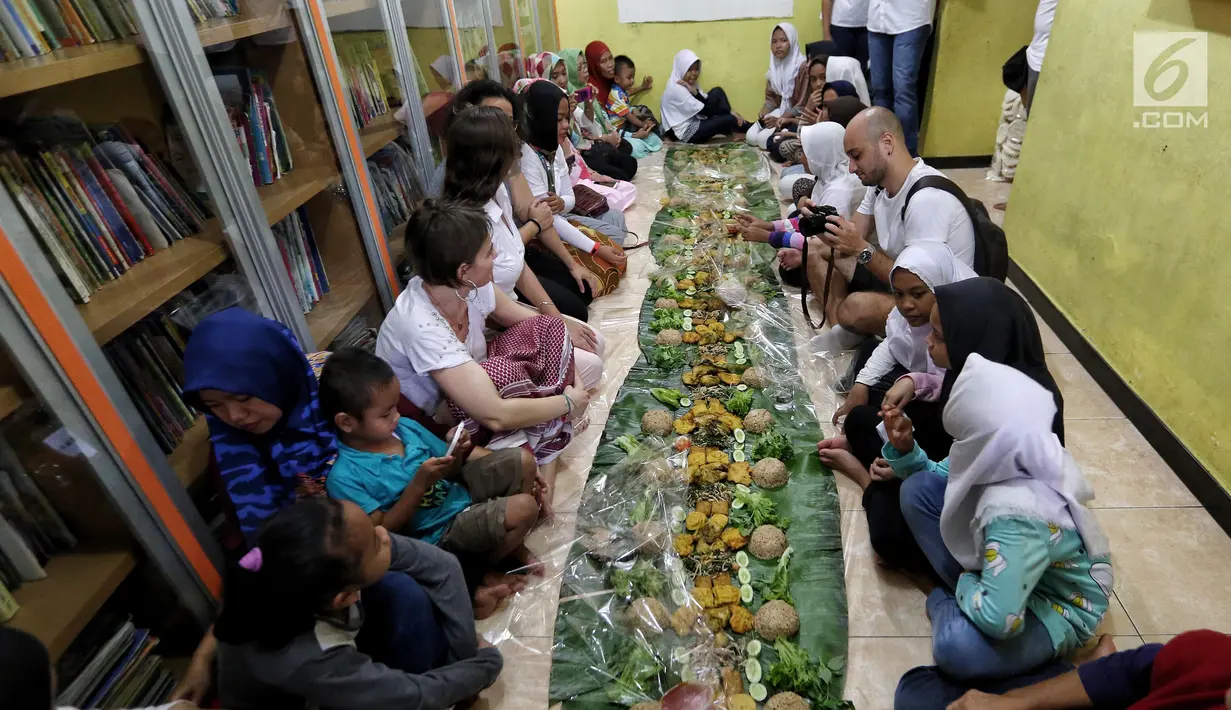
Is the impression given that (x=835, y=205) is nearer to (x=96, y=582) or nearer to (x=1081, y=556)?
(x=1081, y=556)

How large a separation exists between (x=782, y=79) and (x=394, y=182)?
3.84m

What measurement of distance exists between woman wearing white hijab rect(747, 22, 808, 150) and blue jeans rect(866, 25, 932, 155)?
1.95 feet

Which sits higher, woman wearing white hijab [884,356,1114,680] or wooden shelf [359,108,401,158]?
wooden shelf [359,108,401,158]

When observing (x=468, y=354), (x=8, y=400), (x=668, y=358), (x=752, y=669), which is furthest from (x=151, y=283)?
(x=668, y=358)

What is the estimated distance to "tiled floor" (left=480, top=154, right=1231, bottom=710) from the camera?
1571 mm

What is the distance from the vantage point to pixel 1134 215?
222cm

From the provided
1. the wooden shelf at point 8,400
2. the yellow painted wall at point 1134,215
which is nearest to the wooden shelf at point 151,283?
the wooden shelf at point 8,400

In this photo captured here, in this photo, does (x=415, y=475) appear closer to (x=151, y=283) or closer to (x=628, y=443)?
(x=151, y=283)

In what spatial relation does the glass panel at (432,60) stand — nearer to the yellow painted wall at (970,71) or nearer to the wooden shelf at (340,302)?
the wooden shelf at (340,302)

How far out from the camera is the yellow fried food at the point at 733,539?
1853 mm

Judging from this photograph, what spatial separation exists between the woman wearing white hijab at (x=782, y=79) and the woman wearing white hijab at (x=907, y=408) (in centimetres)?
346

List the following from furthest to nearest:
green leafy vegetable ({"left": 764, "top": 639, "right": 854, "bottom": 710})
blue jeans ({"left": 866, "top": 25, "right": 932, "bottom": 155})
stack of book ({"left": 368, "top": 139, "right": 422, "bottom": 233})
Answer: blue jeans ({"left": 866, "top": 25, "right": 932, "bottom": 155})
stack of book ({"left": 368, "top": 139, "right": 422, "bottom": 233})
green leafy vegetable ({"left": 764, "top": 639, "right": 854, "bottom": 710})

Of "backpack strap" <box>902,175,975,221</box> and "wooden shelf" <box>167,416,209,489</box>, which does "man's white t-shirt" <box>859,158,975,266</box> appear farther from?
"wooden shelf" <box>167,416,209,489</box>

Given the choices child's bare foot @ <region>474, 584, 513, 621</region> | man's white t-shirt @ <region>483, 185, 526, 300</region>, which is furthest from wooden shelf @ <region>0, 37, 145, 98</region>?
child's bare foot @ <region>474, 584, 513, 621</region>
